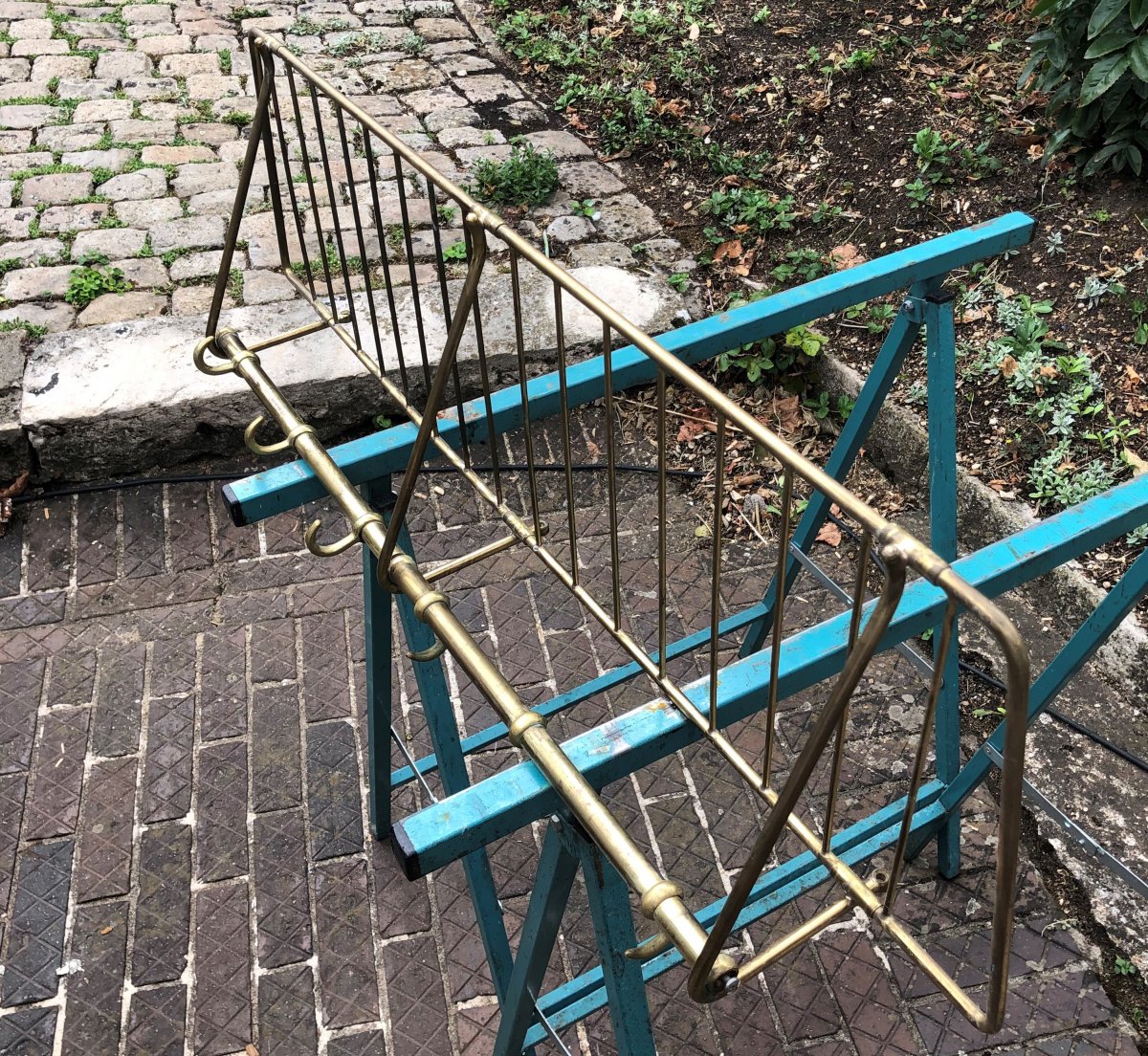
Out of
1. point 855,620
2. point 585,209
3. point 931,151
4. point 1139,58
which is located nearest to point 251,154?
point 855,620

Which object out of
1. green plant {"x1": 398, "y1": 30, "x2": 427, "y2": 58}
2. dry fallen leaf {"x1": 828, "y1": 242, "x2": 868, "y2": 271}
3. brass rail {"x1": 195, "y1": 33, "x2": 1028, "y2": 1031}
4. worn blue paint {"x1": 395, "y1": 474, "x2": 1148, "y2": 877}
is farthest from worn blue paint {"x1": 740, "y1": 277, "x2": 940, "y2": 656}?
green plant {"x1": 398, "y1": 30, "x2": 427, "y2": 58}

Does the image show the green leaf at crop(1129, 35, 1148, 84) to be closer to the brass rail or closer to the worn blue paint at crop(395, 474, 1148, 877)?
the worn blue paint at crop(395, 474, 1148, 877)

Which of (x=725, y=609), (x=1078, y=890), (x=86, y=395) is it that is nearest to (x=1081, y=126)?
(x=725, y=609)

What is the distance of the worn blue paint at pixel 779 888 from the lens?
2.32 metres

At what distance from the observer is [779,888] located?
2.45 metres

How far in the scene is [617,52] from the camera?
6527 millimetres

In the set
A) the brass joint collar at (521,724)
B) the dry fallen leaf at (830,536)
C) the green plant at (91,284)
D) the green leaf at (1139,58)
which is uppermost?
the green leaf at (1139,58)

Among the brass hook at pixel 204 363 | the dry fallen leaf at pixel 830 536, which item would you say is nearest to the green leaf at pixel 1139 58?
the dry fallen leaf at pixel 830 536

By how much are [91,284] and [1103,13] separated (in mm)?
4388

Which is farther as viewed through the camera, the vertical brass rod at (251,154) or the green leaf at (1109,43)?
the green leaf at (1109,43)

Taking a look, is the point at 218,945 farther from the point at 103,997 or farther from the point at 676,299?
the point at 676,299

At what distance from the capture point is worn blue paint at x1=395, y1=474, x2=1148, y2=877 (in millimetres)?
1525

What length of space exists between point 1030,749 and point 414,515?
2.30 m

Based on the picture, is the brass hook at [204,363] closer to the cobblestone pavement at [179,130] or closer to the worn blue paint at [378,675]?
the worn blue paint at [378,675]
